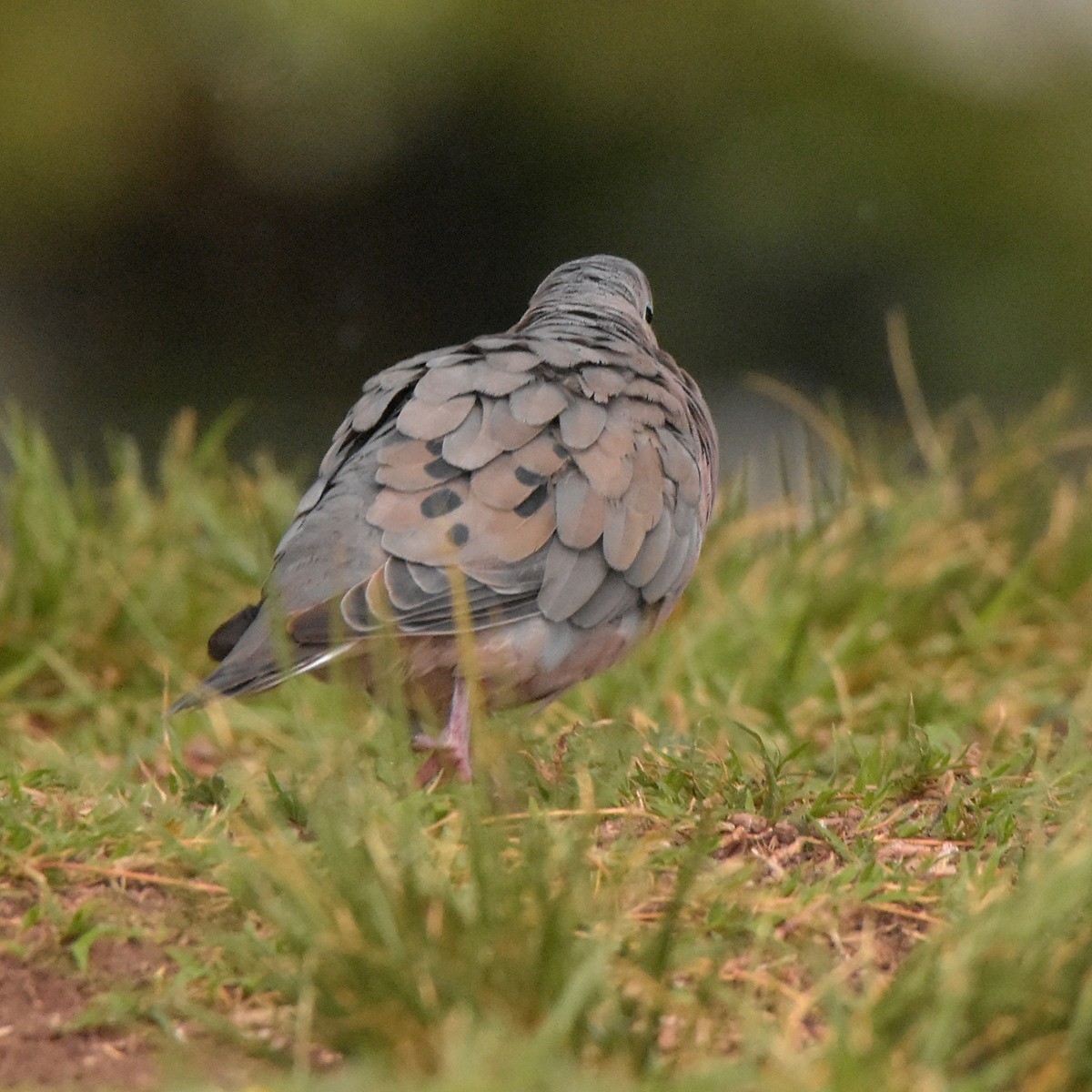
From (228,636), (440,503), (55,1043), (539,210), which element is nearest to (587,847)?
(55,1043)

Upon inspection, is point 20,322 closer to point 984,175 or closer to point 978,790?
point 984,175

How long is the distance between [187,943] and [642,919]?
708 millimetres

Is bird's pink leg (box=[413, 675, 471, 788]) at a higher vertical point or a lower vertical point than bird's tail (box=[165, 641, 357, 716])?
lower

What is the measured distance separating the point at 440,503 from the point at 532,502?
0.20 m

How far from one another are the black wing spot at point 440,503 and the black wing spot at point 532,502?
0.13m

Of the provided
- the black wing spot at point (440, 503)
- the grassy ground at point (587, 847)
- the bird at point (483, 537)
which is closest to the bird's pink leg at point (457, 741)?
the bird at point (483, 537)

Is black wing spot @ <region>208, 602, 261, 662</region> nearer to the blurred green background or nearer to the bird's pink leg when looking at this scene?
the bird's pink leg

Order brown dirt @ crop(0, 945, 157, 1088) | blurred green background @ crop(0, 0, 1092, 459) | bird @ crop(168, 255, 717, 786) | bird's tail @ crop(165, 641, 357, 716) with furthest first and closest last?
blurred green background @ crop(0, 0, 1092, 459) → bird @ crop(168, 255, 717, 786) → bird's tail @ crop(165, 641, 357, 716) → brown dirt @ crop(0, 945, 157, 1088)

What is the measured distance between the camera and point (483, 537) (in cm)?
352

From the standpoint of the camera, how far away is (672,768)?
131 inches

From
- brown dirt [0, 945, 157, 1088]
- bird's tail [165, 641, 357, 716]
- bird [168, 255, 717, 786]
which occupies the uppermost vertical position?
bird [168, 255, 717, 786]

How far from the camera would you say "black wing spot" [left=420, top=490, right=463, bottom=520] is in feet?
11.6

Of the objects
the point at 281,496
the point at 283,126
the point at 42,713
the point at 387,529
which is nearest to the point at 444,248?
the point at 283,126

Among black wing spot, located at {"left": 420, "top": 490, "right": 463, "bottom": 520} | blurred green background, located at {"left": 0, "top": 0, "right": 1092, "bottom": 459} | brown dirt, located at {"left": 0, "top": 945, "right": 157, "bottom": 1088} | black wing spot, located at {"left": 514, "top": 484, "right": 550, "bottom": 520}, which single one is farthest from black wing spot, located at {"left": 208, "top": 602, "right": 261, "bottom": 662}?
blurred green background, located at {"left": 0, "top": 0, "right": 1092, "bottom": 459}
